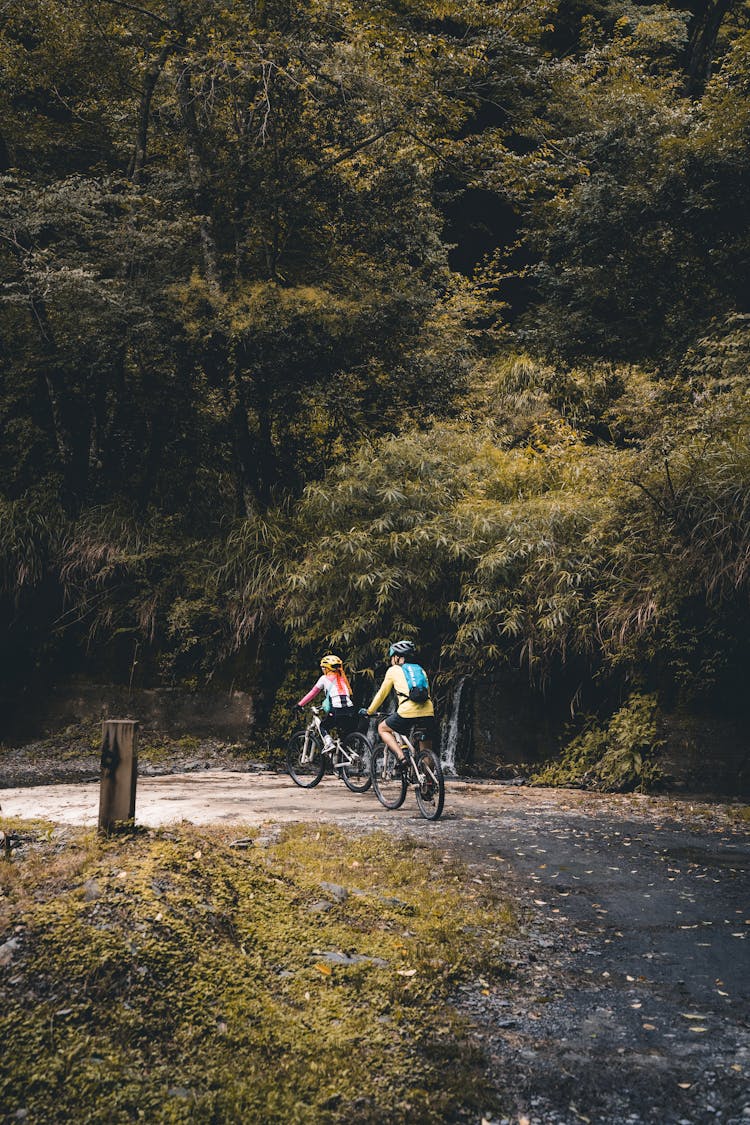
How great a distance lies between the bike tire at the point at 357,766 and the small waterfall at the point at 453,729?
69.1 inches

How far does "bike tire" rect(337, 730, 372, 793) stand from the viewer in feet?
36.2

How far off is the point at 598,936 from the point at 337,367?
11708 mm

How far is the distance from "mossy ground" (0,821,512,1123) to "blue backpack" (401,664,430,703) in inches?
143

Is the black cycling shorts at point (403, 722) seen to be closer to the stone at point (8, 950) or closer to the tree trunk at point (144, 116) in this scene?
the stone at point (8, 950)

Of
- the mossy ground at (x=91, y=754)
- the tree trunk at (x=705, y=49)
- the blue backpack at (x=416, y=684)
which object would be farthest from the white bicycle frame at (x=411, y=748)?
the tree trunk at (x=705, y=49)

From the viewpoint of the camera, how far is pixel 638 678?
11.3 m

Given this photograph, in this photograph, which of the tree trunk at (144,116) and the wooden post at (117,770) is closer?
the wooden post at (117,770)

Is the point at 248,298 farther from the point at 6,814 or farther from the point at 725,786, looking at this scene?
the point at 725,786

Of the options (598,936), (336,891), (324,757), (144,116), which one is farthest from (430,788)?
(144,116)

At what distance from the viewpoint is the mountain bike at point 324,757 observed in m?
11.1

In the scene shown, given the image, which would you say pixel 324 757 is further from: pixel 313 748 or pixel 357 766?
pixel 357 766

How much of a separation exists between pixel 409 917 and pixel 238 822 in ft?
10.4

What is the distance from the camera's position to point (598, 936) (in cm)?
530

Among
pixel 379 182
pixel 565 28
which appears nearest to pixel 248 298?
pixel 379 182
